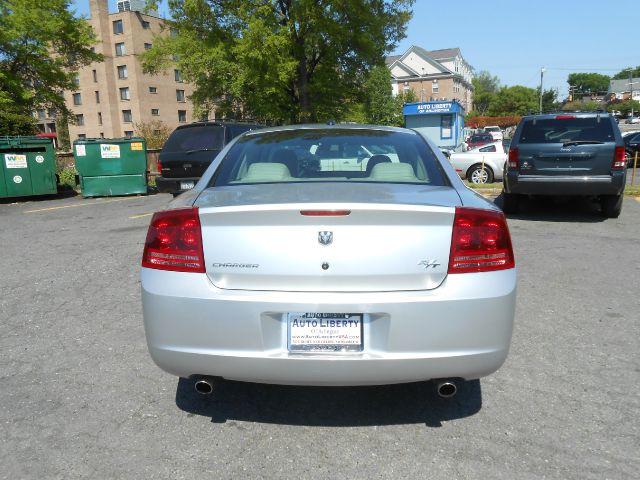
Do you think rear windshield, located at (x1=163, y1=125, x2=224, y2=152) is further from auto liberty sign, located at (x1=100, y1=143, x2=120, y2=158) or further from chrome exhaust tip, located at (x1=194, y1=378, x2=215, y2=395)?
chrome exhaust tip, located at (x1=194, y1=378, x2=215, y2=395)

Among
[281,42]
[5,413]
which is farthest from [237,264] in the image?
[281,42]

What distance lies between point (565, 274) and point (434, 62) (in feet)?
301

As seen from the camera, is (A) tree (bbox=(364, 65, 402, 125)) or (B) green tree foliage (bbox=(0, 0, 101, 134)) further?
(A) tree (bbox=(364, 65, 402, 125))

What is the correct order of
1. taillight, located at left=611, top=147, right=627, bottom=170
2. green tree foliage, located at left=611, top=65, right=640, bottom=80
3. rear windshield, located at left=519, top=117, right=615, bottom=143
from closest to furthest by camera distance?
taillight, located at left=611, top=147, right=627, bottom=170 → rear windshield, located at left=519, top=117, right=615, bottom=143 → green tree foliage, located at left=611, top=65, right=640, bottom=80

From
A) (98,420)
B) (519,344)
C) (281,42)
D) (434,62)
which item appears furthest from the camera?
(434,62)

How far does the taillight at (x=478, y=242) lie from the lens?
2.51 m

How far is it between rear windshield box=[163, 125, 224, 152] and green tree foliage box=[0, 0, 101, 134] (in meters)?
10.4

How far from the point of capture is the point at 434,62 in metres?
91.0

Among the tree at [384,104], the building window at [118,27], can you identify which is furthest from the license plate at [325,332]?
the building window at [118,27]

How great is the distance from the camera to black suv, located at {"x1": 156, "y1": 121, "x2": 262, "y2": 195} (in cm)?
1098

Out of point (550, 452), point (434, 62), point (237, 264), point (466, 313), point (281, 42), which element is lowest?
point (550, 452)

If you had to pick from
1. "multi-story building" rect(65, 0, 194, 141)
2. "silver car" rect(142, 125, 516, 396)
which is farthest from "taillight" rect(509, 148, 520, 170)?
"multi-story building" rect(65, 0, 194, 141)

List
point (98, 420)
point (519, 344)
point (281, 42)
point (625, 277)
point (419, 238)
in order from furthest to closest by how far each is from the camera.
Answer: point (281, 42)
point (625, 277)
point (519, 344)
point (98, 420)
point (419, 238)

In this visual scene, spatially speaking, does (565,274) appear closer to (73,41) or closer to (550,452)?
(550,452)
